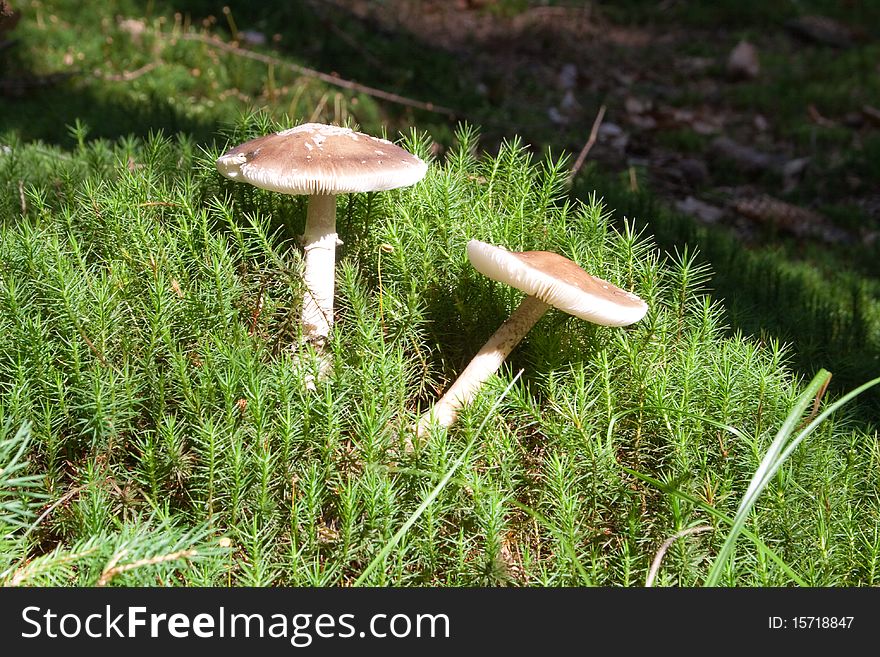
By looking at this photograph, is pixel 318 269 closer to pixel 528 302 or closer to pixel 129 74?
pixel 528 302

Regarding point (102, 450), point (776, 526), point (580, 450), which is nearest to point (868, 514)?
point (776, 526)

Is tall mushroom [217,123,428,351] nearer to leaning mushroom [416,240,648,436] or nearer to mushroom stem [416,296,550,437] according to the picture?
leaning mushroom [416,240,648,436]

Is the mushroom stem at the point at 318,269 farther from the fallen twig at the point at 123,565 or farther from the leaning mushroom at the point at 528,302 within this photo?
the fallen twig at the point at 123,565

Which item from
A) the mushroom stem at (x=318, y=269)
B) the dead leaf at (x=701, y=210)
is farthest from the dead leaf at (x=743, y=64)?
the mushroom stem at (x=318, y=269)

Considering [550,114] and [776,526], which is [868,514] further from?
[550,114]

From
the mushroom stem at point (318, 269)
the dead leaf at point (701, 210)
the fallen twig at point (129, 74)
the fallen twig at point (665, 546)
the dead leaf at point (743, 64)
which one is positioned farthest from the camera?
the dead leaf at point (743, 64)

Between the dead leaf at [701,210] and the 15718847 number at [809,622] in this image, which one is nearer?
the 15718847 number at [809,622]

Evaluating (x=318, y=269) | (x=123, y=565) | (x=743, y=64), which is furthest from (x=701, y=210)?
(x=123, y=565)

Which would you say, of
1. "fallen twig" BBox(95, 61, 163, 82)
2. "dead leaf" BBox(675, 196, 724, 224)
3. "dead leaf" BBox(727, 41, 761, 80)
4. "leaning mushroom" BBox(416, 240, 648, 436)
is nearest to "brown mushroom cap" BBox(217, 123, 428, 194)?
"leaning mushroom" BBox(416, 240, 648, 436)

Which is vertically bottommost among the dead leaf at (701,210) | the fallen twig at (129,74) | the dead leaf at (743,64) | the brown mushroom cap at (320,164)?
the dead leaf at (701,210)
